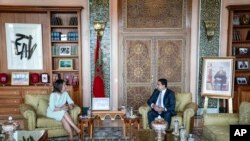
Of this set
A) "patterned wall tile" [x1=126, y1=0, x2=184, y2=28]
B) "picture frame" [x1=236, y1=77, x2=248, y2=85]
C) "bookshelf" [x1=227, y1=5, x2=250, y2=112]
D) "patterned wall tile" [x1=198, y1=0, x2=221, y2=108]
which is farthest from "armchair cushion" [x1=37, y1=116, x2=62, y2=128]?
"picture frame" [x1=236, y1=77, x2=248, y2=85]

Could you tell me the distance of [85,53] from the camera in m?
6.42

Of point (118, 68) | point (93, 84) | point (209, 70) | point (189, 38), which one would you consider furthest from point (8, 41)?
point (209, 70)

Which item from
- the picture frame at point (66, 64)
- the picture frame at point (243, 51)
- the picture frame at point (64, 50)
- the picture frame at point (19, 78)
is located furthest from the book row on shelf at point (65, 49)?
the picture frame at point (243, 51)

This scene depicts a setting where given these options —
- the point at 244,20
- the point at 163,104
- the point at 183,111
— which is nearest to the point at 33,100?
the point at 163,104

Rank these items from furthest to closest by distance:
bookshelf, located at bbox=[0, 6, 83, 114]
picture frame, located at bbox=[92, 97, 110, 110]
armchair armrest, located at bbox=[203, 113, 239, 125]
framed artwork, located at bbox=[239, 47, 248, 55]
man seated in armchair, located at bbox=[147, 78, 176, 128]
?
framed artwork, located at bbox=[239, 47, 248, 55]
bookshelf, located at bbox=[0, 6, 83, 114]
picture frame, located at bbox=[92, 97, 110, 110]
man seated in armchair, located at bbox=[147, 78, 176, 128]
armchair armrest, located at bbox=[203, 113, 239, 125]

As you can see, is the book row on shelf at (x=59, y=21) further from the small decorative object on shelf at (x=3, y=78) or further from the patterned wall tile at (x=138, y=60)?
the small decorative object on shelf at (x=3, y=78)

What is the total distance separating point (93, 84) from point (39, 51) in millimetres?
1484

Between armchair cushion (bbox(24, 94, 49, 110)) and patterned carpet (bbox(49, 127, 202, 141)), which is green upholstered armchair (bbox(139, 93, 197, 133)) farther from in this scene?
armchair cushion (bbox(24, 94, 49, 110))

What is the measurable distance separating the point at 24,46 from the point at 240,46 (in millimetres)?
5068

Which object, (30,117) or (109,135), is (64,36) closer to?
(30,117)

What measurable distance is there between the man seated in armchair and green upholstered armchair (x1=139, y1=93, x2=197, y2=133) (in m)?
0.09

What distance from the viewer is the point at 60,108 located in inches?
185

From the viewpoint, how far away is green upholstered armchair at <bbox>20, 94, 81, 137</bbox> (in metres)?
4.54

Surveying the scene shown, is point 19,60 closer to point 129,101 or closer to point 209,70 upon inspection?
point 129,101
